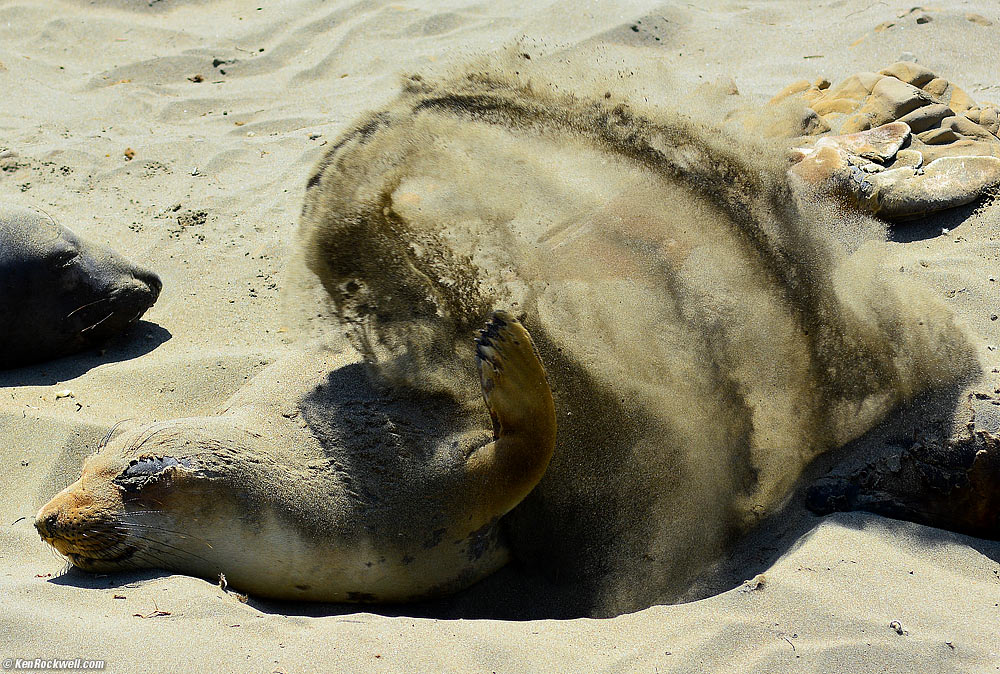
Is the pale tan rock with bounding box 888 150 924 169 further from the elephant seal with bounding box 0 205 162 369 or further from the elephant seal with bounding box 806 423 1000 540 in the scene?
the elephant seal with bounding box 0 205 162 369

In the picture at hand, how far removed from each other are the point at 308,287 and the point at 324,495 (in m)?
0.69

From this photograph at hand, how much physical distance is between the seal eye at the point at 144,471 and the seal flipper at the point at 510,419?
93 cm

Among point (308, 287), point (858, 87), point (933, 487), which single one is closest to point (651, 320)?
point (933, 487)

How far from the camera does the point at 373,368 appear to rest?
119 inches

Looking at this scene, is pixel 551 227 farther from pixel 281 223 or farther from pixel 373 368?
pixel 281 223

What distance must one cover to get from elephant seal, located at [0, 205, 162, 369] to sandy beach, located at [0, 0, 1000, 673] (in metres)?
0.11

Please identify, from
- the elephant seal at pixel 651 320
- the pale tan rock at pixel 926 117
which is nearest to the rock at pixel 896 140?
the pale tan rock at pixel 926 117

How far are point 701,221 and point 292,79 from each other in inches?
190

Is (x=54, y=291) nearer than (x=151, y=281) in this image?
Yes

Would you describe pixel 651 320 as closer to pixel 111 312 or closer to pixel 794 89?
pixel 111 312

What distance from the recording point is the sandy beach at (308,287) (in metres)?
2.20

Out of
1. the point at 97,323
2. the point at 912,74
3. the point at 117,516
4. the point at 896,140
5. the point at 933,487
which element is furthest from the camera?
the point at 912,74

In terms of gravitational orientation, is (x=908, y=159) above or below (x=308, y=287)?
below

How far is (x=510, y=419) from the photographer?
2721mm
